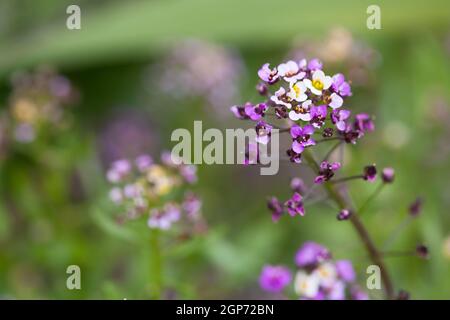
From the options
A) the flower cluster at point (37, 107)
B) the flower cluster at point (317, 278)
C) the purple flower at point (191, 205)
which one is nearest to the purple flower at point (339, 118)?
the flower cluster at point (317, 278)

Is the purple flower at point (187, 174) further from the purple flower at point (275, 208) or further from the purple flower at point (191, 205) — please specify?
the purple flower at point (275, 208)

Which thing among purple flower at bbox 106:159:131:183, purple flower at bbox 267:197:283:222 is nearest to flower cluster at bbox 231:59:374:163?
purple flower at bbox 267:197:283:222

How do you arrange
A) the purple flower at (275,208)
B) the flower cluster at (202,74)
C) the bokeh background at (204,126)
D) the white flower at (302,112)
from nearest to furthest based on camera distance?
the white flower at (302,112)
the purple flower at (275,208)
the bokeh background at (204,126)
the flower cluster at (202,74)

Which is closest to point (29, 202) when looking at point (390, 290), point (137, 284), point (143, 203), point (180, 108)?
point (137, 284)

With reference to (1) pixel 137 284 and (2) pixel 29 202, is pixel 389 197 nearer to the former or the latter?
(1) pixel 137 284

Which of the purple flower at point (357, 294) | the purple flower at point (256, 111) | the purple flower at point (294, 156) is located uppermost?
the purple flower at point (256, 111)

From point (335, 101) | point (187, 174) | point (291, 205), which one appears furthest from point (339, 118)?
point (187, 174)
